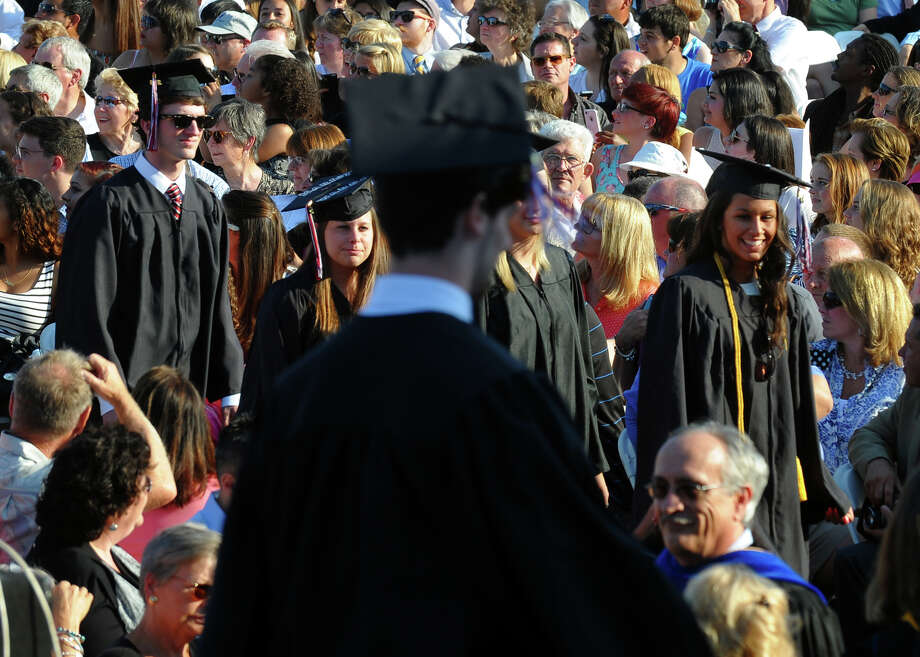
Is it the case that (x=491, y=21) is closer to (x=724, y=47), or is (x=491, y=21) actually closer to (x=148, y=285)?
(x=724, y=47)

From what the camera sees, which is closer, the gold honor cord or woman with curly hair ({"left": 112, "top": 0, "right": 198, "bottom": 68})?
the gold honor cord

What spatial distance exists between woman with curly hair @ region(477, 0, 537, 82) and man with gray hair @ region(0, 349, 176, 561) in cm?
548

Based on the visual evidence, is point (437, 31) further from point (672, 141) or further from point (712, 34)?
point (672, 141)

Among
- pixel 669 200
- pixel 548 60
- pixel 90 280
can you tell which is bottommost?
pixel 90 280

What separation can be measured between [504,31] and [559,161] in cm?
288

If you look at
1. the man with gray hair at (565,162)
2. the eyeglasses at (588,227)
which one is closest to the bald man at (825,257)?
the eyeglasses at (588,227)

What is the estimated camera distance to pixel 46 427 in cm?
450

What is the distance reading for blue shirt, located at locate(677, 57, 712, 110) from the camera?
9898mm

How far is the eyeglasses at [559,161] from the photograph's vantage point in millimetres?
6895

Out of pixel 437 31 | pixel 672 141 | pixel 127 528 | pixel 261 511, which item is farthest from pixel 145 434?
pixel 437 31

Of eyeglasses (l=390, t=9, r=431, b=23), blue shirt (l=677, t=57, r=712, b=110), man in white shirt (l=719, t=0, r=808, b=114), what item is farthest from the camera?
man in white shirt (l=719, t=0, r=808, b=114)

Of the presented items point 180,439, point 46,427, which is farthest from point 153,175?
point 46,427

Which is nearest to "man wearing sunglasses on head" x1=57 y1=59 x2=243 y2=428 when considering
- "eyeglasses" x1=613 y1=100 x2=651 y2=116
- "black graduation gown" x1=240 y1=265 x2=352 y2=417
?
"black graduation gown" x1=240 y1=265 x2=352 y2=417

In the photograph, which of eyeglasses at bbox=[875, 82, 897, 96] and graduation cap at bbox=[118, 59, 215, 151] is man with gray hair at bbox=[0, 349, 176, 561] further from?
eyeglasses at bbox=[875, 82, 897, 96]
